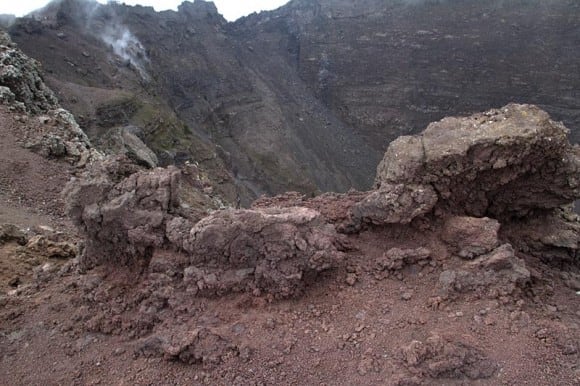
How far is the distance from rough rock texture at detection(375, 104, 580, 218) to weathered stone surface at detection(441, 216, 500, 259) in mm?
412

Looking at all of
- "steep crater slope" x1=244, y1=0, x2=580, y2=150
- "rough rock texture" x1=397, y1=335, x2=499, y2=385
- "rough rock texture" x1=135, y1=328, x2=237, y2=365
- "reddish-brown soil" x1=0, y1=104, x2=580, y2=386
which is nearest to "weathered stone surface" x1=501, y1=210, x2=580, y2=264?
"reddish-brown soil" x1=0, y1=104, x2=580, y2=386

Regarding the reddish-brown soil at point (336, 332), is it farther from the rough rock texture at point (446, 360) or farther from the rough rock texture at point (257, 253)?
the rough rock texture at point (257, 253)

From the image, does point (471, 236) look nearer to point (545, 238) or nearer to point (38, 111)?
point (545, 238)

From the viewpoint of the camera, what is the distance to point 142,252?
307 inches

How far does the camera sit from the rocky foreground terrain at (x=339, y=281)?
6078 mm

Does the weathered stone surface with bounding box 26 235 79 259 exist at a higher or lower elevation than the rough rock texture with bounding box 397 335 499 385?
higher

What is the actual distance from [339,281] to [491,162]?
9.53 feet

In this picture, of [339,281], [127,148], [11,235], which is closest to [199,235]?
[339,281]

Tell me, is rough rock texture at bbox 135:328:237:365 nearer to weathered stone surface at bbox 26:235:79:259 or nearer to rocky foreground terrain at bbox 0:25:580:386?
rocky foreground terrain at bbox 0:25:580:386

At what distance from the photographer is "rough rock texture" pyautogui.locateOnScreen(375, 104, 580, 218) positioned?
744 centimetres

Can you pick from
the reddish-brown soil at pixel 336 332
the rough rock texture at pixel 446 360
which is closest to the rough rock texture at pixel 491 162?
the reddish-brown soil at pixel 336 332

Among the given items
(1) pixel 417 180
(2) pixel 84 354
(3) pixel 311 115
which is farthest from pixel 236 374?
(3) pixel 311 115

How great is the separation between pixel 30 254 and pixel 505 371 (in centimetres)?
928

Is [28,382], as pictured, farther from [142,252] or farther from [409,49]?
[409,49]
